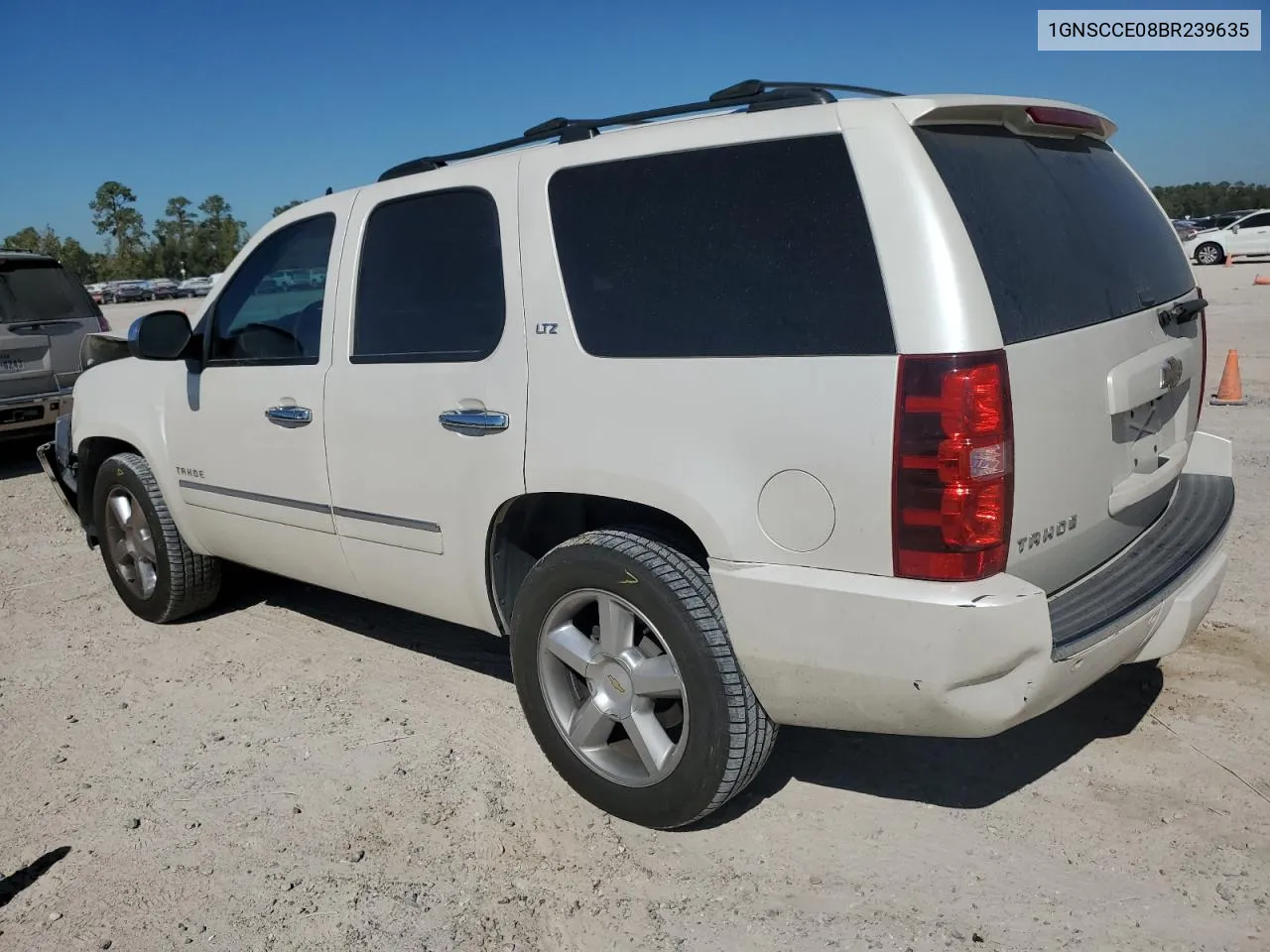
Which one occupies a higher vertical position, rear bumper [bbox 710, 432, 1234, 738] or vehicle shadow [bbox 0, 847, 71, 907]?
rear bumper [bbox 710, 432, 1234, 738]

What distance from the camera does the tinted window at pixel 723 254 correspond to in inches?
99.2

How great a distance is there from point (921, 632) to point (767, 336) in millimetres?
825

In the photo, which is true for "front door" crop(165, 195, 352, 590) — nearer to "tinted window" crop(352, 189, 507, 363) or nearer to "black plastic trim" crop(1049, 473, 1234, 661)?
"tinted window" crop(352, 189, 507, 363)

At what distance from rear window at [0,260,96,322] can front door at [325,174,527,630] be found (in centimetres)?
693

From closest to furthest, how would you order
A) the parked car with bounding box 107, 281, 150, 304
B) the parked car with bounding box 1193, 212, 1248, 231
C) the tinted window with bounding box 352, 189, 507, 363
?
the tinted window with bounding box 352, 189, 507, 363
the parked car with bounding box 1193, 212, 1248, 231
the parked car with bounding box 107, 281, 150, 304

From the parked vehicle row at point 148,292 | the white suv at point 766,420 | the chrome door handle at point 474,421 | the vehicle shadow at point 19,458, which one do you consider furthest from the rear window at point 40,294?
the parked vehicle row at point 148,292

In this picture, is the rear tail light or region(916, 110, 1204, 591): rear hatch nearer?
the rear tail light

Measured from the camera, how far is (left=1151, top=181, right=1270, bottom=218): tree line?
70.2 meters

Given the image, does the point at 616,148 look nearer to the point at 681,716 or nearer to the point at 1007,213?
the point at 1007,213

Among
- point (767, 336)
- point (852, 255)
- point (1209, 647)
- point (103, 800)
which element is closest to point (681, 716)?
point (767, 336)

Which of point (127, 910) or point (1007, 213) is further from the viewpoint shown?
point (127, 910)

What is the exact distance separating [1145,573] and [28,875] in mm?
3423

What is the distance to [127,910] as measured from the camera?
2893 mm

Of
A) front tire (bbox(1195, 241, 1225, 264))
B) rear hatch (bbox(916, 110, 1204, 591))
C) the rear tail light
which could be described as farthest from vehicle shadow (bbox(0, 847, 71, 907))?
front tire (bbox(1195, 241, 1225, 264))
